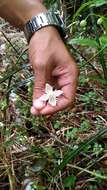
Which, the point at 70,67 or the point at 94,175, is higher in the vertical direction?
the point at 70,67

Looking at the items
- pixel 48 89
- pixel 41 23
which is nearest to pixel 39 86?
pixel 48 89

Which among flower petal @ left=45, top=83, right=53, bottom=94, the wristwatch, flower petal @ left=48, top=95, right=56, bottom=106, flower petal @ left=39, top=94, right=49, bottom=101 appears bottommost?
flower petal @ left=48, top=95, right=56, bottom=106

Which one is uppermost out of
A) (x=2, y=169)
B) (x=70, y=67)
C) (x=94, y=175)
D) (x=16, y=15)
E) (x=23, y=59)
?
(x=16, y=15)

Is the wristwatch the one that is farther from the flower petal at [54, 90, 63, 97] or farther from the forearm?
the flower petal at [54, 90, 63, 97]

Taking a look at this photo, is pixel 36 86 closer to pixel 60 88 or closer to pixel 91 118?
pixel 60 88

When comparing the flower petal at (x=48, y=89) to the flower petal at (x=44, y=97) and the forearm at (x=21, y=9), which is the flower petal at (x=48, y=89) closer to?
the flower petal at (x=44, y=97)

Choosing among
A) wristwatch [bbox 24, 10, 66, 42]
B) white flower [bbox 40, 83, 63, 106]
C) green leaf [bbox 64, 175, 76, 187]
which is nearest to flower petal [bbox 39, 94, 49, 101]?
white flower [bbox 40, 83, 63, 106]

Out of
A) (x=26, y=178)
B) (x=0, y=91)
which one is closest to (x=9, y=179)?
(x=26, y=178)
